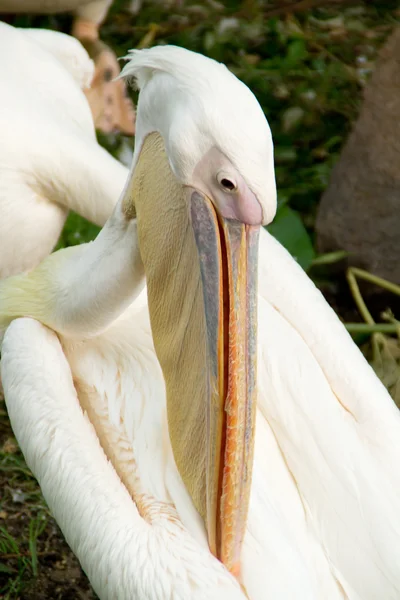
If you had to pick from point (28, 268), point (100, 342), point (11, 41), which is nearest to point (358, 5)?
point (11, 41)

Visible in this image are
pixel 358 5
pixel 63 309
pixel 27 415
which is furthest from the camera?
pixel 358 5

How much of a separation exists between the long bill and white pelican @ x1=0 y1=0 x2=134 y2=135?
217 centimetres

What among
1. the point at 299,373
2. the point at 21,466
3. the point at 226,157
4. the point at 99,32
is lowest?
the point at 21,466

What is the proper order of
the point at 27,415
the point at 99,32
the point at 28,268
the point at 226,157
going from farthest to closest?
the point at 99,32 < the point at 28,268 < the point at 27,415 < the point at 226,157

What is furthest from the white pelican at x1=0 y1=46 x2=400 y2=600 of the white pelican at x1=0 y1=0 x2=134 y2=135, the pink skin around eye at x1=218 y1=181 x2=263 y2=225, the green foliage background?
the white pelican at x1=0 y1=0 x2=134 y2=135

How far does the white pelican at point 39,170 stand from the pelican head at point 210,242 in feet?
2.03

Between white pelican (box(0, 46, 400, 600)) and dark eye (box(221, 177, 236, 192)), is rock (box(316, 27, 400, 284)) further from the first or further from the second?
dark eye (box(221, 177, 236, 192))

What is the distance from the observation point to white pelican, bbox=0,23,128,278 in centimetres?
228

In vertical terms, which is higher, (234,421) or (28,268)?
(234,421)

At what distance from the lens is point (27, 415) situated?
180cm

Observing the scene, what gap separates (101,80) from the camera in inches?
142

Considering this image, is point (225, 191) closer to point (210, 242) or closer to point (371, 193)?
point (210, 242)

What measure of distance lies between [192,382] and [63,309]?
0.44m

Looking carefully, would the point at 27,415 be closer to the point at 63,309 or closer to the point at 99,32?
the point at 63,309
